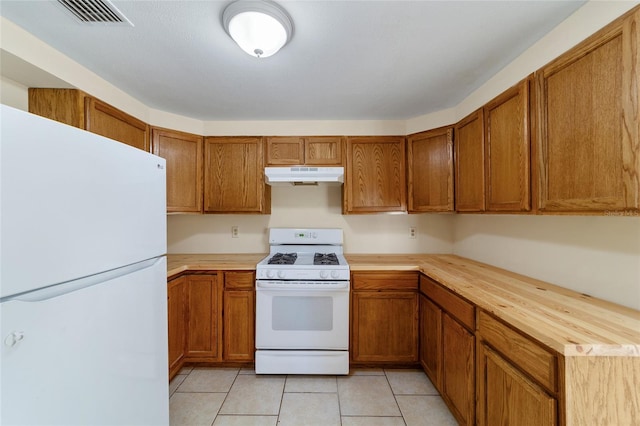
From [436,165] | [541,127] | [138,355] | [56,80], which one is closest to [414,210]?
[436,165]

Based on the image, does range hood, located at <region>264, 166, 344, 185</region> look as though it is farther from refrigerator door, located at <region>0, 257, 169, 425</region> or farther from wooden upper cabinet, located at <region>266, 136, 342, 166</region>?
refrigerator door, located at <region>0, 257, 169, 425</region>

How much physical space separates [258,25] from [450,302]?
6.28 feet

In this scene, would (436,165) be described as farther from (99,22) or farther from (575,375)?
(99,22)

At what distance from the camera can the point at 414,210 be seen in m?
2.36

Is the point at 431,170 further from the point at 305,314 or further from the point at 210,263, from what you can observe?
the point at 210,263

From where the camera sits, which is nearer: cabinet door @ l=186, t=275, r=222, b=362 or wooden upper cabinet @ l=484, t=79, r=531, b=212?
wooden upper cabinet @ l=484, t=79, r=531, b=212

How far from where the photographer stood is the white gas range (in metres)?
1.98

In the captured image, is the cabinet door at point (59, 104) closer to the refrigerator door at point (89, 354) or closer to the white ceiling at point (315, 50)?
the white ceiling at point (315, 50)

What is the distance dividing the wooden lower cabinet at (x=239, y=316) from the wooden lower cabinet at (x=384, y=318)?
0.87m

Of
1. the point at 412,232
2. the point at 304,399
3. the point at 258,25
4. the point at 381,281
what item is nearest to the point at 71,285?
the point at 258,25

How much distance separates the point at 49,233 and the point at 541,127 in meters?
2.06

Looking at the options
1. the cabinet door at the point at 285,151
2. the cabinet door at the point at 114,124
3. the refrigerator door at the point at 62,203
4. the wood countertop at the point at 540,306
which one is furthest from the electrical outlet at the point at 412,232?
the cabinet door at the point at 114,124

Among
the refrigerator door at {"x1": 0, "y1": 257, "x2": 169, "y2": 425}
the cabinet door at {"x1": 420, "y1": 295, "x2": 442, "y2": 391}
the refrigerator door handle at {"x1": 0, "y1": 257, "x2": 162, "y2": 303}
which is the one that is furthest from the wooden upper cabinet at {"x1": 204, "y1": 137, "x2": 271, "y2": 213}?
the cabinet door at {"x1": 420, "y1": 295, "x2": 442, "y2": 391}

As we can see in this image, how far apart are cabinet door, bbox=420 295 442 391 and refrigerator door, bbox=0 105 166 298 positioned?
6.15 feet
